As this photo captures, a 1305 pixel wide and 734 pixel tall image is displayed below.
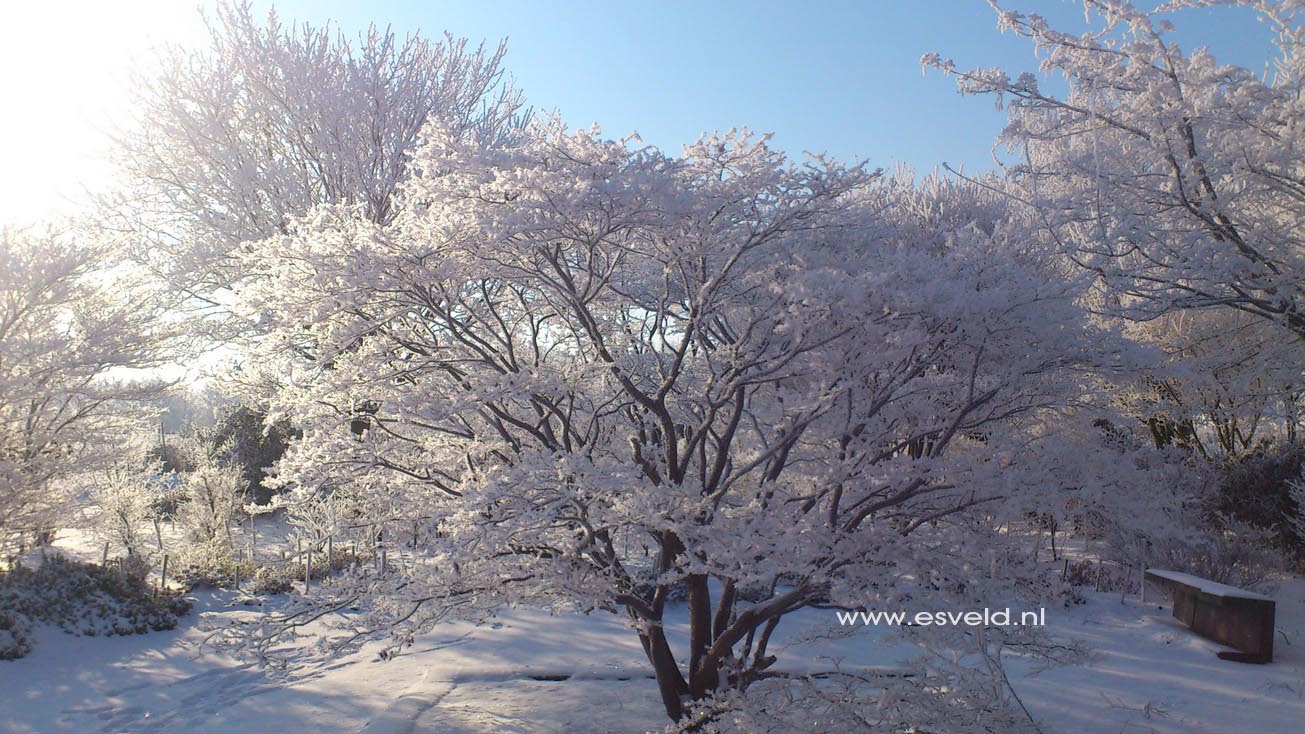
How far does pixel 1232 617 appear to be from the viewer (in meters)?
7.32

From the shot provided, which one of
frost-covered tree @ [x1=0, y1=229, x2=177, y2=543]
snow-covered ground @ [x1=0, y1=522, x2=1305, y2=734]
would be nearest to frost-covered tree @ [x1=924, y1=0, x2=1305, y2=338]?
snow-covered ground @ [x1=0, y1=522, x2=1305, y2=734]

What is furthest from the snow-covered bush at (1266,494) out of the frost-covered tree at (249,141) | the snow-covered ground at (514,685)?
the frost-covered tree at (249,141)

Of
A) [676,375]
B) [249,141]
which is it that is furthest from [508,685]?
[249,141]

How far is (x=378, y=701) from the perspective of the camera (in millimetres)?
6578

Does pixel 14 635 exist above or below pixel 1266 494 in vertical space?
below

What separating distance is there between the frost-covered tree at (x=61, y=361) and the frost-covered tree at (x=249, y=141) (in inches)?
79.1

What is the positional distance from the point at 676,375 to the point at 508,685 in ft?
12.0

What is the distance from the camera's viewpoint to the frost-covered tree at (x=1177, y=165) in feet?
19.9

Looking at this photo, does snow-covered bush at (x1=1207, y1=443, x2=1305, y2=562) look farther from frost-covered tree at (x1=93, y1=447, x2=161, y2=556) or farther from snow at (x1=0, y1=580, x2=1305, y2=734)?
frost-covered tree at (x1=93, y1=447, x2=161, y2=556)

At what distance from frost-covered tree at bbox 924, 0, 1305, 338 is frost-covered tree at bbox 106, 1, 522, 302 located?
8.37 m

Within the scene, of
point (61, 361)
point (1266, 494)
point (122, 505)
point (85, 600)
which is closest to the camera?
point (61, 361)

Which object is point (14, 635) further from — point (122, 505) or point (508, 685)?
point (508, 685)

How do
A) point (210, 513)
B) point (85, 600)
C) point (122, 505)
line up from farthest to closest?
point (210, 513) → point (122, 505) → point (85, 600)

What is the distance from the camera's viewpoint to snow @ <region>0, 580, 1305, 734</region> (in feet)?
19.5
